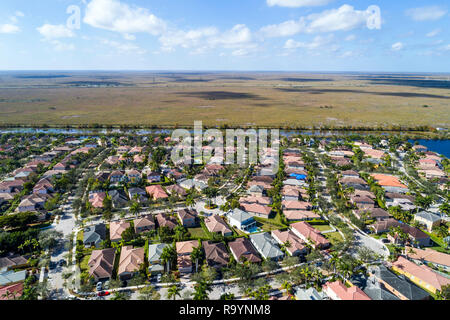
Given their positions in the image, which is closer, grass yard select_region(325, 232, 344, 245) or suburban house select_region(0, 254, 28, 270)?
suburban house select_region(0, 254, 28, 270)

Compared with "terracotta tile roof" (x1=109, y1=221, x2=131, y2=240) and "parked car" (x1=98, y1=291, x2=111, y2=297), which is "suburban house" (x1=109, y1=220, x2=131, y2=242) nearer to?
→ "terracotta tile roof" (x1=109, y1=221, x2=131, y2=240)

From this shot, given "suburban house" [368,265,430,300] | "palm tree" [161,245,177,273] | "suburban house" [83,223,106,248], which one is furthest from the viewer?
"suburban house" [83,223,106,248]

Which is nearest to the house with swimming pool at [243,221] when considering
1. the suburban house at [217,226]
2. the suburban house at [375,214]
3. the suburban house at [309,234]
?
the suburban house at [217,226]

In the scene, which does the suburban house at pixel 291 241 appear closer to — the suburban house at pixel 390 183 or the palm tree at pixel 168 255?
the palm tree at pixel 168 255

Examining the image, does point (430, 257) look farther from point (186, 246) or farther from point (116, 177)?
point (116, 177)

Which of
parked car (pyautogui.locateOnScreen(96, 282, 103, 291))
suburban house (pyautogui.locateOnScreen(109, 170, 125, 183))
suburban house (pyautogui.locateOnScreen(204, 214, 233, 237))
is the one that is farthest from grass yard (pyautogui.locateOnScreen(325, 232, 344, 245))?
suburban house (pyautogui.locateOnScreen(109, 170, 125, 183))

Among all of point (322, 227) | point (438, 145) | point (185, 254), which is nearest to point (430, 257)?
point (322, 227)

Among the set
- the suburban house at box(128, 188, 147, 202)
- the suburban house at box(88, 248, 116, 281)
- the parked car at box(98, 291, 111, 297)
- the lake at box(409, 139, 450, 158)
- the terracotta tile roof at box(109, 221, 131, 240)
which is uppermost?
the lake at box(409, 139, 450, 158)
